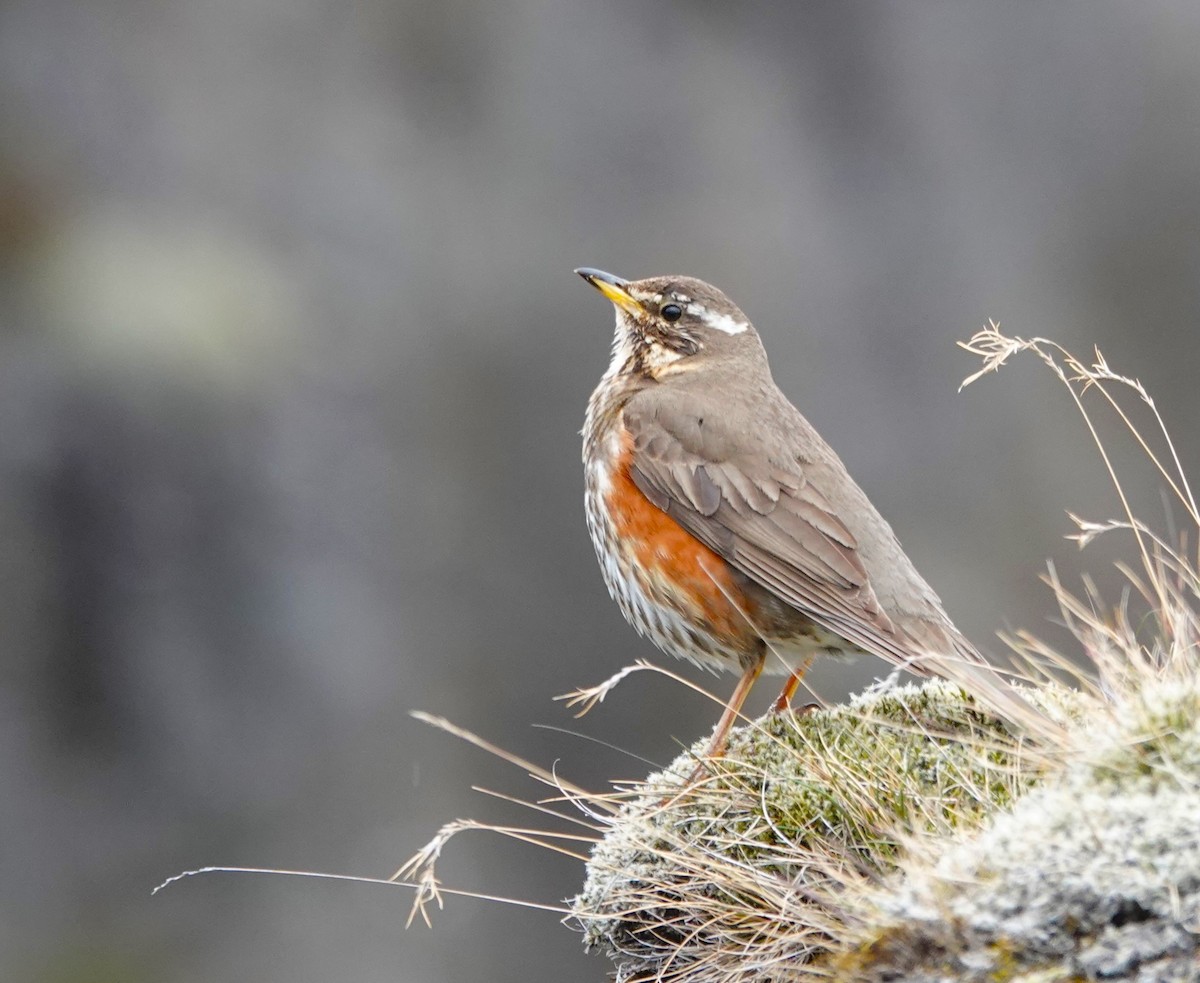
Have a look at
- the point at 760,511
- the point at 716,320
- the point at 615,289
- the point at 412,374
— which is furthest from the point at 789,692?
the point at 412,374

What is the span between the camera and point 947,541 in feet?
41.4

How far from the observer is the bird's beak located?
6535mm

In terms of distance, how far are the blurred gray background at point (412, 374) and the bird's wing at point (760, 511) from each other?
5.32 metres

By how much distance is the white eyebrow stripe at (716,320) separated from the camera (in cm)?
658

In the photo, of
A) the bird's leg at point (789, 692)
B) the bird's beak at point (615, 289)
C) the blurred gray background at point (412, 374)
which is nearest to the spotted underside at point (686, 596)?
the bird's leg at point (789, 692)

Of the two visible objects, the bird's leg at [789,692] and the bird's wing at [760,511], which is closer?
the bird's wing at [760,511]

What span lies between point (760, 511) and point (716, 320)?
140 cm

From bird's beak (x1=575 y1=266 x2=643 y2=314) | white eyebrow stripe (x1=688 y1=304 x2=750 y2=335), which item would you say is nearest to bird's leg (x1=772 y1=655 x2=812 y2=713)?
white eyebrow stripe (x1=688 y1=304 x2=750 y2=335)

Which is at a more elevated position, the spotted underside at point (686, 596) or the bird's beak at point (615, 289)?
the bird's beak at point (615, 289)

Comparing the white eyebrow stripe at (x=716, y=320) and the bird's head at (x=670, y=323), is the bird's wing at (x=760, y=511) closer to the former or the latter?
the bird's head at (x=670, y=323)

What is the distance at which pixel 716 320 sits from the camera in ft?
21.7

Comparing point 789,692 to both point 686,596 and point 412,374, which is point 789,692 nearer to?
point 686,596

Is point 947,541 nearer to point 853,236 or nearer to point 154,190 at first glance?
point 853,236

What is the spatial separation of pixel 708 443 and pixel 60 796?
768 cm
